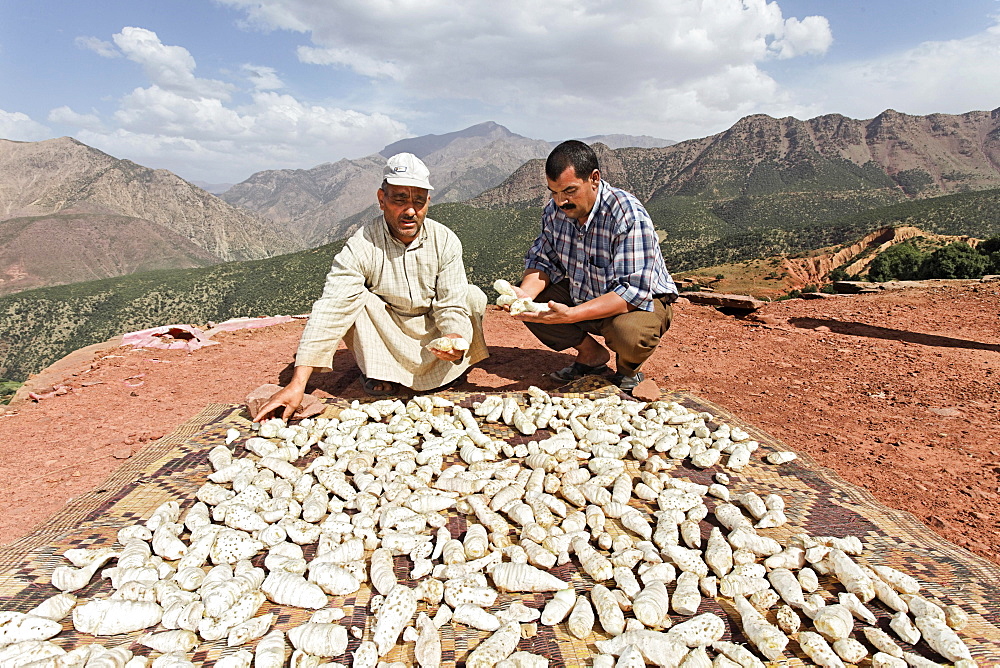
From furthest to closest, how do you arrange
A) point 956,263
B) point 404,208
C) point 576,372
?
point 956,263
point 576,372
point 404,208

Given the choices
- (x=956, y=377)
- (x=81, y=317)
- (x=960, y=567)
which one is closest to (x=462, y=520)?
(x=960, y=567)

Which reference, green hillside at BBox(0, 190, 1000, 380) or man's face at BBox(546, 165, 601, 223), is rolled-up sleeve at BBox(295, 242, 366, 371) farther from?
green hillside at BBox(0, 190, 1000, 380)

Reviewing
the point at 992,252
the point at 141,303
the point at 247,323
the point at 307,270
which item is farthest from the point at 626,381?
the point at 141,303

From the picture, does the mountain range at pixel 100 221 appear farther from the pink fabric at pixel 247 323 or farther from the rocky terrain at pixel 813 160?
the pink fabric at pixel 247 323

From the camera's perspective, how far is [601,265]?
3455mm

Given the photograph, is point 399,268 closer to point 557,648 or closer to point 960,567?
point 557,648

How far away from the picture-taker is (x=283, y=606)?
1633mm

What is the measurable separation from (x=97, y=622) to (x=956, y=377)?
507 cm

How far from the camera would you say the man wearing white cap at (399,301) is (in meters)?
3.08

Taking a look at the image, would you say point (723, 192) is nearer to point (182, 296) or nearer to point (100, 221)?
point (182, 296)

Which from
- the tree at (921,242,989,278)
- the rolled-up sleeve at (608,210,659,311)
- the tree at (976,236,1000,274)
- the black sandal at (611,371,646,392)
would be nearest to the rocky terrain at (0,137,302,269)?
the tree at (921,242,989,278)

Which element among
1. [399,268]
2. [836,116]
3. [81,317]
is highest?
[836,116]

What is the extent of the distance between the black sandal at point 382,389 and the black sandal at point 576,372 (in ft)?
3.91

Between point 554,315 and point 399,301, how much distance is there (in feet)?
3.31
